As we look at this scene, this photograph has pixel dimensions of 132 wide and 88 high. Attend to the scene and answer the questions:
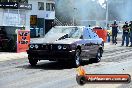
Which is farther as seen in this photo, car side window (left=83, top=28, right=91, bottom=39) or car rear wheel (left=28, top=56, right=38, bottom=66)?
car side window (left=83, top=28, right=91, bottom=39)

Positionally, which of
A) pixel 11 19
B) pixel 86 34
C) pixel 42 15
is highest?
pixel 42 15

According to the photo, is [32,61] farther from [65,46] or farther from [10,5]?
[10,5]

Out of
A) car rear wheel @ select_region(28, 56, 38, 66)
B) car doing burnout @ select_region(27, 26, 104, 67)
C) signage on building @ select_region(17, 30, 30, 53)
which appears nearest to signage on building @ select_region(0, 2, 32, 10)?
signage on building @ select_region(17, 30, 30, 53)

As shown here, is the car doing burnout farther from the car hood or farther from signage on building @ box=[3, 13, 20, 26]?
signage on building @ box=[3, 13, 20, 26]

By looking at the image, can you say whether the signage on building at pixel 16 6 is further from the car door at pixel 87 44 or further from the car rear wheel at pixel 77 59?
the car rear wheel at pixel 77 59

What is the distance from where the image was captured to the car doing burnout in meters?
11.9

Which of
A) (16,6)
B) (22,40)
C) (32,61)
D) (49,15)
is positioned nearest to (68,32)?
(32,61)

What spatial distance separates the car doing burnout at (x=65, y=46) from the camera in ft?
39.1

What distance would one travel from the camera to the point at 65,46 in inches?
468

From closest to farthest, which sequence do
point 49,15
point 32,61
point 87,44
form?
point 32,61 < point 87,44 < point 49,15

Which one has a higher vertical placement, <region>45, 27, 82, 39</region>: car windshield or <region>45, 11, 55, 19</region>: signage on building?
<region>45, 11, 55, 19</region>: signage on building

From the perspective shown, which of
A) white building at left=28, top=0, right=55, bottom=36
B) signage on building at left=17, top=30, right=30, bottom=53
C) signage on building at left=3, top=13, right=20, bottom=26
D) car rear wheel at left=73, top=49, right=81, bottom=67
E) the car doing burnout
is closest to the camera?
the car doing burnout

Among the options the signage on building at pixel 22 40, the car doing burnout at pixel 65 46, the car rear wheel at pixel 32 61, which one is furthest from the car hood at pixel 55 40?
the signage on building at pixel 22 40

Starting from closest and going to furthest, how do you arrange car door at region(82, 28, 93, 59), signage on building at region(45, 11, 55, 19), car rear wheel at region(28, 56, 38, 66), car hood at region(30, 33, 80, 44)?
car hood at region(30, 33, 80, 44) → car rear wheel at region(28, 56, 38, 66) → car door at region(82, 28, 93, 59) → signage on building at region(45, 11, 55, 19)
